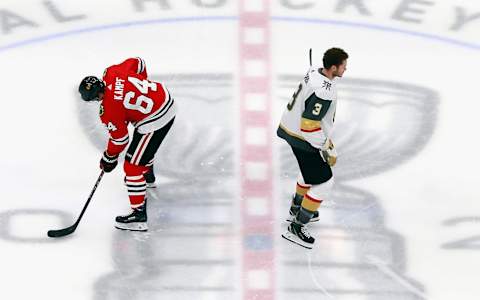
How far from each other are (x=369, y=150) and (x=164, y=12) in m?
2.33

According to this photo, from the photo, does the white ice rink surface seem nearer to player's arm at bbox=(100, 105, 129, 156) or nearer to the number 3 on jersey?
player's arm at bbox=(100, 105, 129, 156)

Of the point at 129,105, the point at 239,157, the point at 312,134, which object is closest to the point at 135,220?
the point at 129,105

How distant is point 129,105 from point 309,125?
0.90 meters

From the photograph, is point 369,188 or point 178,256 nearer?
point 178,256

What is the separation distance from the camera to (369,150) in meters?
5.58

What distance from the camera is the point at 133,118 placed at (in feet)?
15.5

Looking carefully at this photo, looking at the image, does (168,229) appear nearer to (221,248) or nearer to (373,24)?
(221,248)

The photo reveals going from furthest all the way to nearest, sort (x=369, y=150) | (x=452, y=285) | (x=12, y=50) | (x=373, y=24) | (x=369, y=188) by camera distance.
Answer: (x=373, y=24)
(x=12, y=50)
(x=369, y=150)
(x=369, y=188)
(x=452, y=285)

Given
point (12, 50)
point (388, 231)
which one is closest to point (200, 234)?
point (388, 231)

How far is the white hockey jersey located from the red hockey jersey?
2.13ft

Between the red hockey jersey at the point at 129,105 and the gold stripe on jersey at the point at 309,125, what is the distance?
760mm

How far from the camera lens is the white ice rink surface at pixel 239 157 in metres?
4.55

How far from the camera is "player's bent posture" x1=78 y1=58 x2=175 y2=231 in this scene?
14.9 feet

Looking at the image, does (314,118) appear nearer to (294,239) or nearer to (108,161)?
(294,239)
